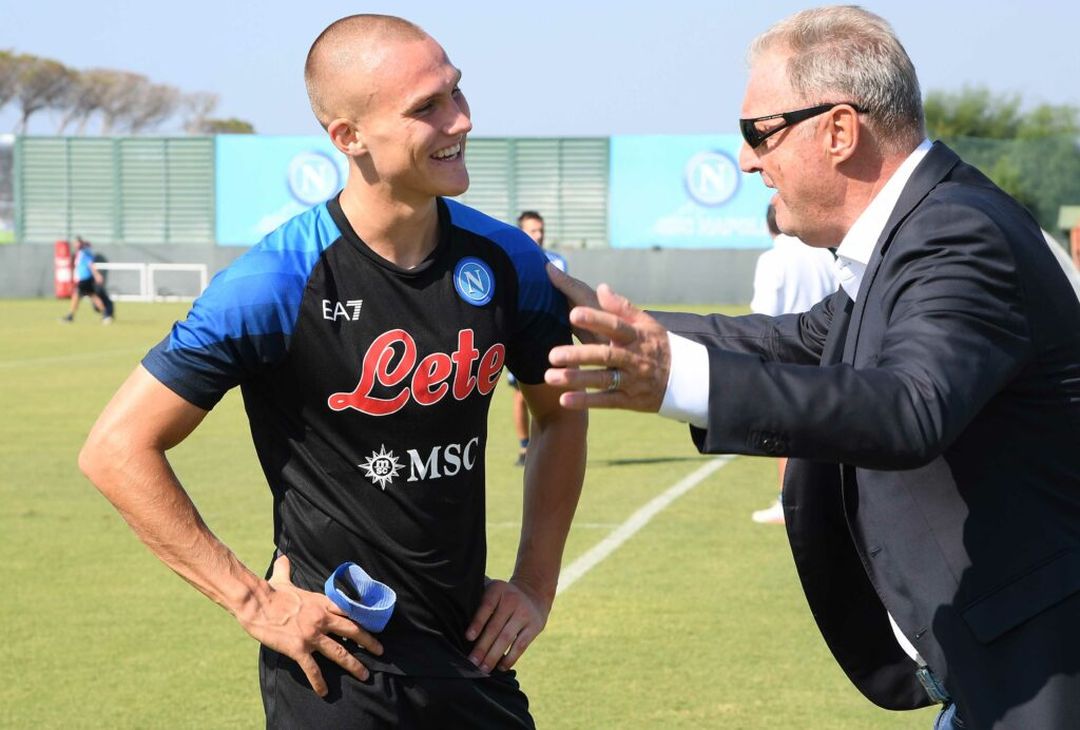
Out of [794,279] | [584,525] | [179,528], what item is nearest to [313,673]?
[179,528]

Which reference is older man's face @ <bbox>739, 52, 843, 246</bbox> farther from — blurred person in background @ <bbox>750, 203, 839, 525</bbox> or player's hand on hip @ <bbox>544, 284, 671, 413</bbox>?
blurred person in background @ <bbox>750, 203, 839, 525</bbox>

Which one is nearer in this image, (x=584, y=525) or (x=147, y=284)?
(x=584, y=525)

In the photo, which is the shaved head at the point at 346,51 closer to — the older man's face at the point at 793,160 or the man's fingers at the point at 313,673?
the older man's face at the point at 793,160

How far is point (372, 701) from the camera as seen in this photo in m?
3.74

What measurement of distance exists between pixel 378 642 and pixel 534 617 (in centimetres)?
52

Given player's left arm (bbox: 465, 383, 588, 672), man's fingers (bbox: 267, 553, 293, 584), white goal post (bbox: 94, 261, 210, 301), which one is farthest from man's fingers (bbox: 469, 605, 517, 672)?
white goal post (bbox: 94, 261, 210, 301)

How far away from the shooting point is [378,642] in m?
3.73

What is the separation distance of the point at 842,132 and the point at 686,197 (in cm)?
4437

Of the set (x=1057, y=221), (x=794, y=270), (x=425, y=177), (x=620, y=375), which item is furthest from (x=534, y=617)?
(x=1057, y=221)

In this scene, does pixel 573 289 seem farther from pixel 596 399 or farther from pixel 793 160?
pixel 596 399

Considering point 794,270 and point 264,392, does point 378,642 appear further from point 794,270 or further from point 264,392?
point 794,270

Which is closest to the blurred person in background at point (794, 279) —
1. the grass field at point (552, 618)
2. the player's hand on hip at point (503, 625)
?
the grass field at point (552, 618)

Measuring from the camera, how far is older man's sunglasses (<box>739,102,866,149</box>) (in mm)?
3174

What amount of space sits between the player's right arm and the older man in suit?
1.16m
